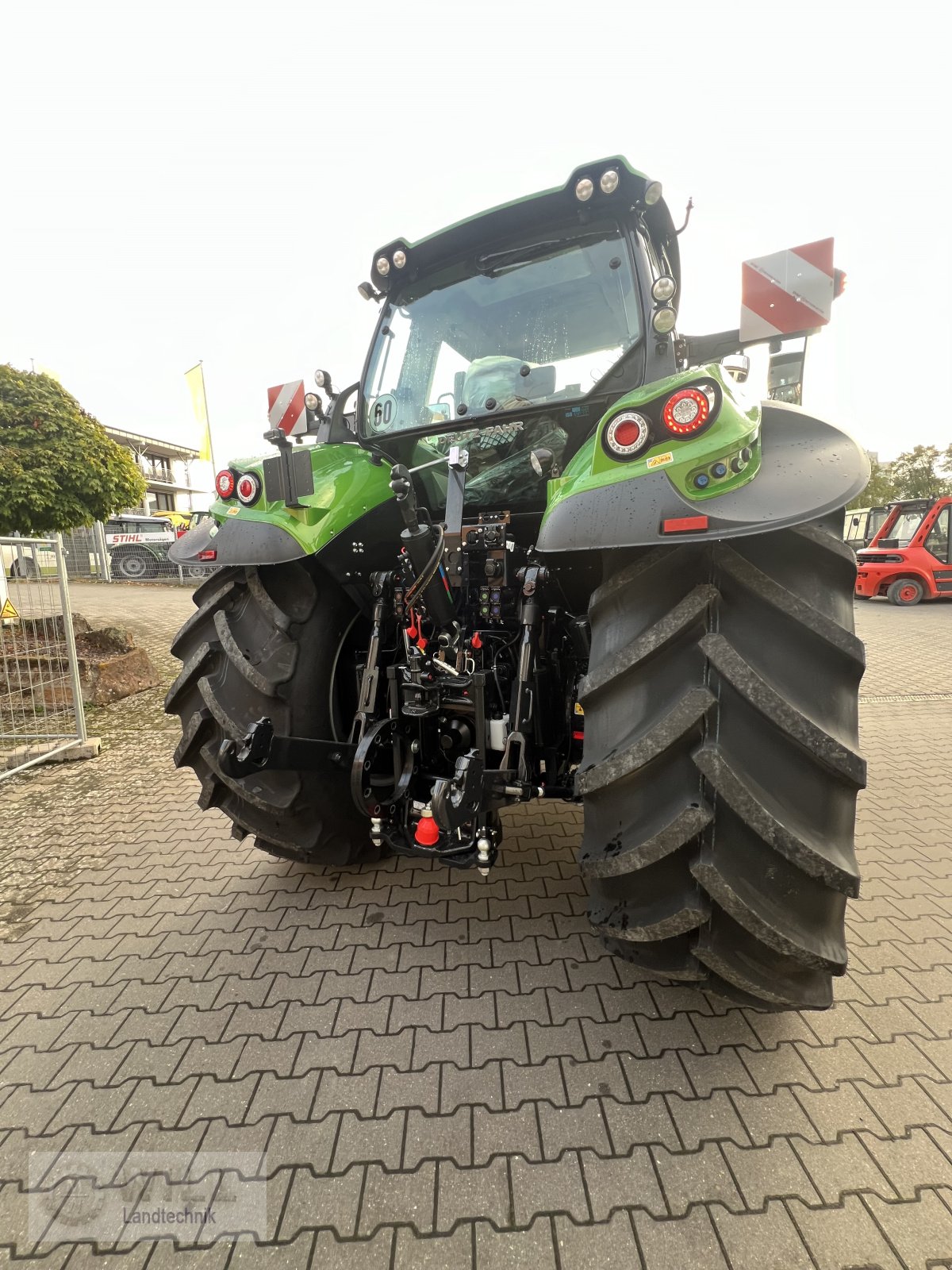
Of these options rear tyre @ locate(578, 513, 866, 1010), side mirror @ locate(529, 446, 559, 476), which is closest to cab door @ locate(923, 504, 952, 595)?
side mirror @ locate(529, 446, 559, 476)

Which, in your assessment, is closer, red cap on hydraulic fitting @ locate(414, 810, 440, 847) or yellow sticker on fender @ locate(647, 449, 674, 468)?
yellow sticker on fender @ locate(647, 449, 674, 468)

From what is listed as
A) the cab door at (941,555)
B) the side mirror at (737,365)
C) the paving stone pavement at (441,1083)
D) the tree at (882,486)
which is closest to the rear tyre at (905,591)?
the cab door at (941,555)

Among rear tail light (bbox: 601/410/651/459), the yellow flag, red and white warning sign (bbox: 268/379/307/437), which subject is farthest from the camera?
the yellow flag

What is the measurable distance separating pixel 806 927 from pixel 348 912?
170 centimetres

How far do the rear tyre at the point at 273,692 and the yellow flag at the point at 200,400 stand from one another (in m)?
17.6

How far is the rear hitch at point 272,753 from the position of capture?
1.98 m

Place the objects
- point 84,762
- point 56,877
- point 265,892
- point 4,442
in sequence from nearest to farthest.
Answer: point 265,892 → point 56,877 → point 84,762 → point 4,442

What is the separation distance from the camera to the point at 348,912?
250cm

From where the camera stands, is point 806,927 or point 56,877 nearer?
point 806,927

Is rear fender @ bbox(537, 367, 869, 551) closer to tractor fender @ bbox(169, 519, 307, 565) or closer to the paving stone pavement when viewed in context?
tractor fender @ bbox(169, 519, 307, 565)

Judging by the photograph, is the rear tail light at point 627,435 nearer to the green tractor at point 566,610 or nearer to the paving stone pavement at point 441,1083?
the green tractor at point 566,610

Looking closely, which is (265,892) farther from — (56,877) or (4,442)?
(4,442)

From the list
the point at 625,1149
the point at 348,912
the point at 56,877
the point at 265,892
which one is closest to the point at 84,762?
the point at 56,877

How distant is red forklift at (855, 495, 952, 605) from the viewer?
12.8 metres
